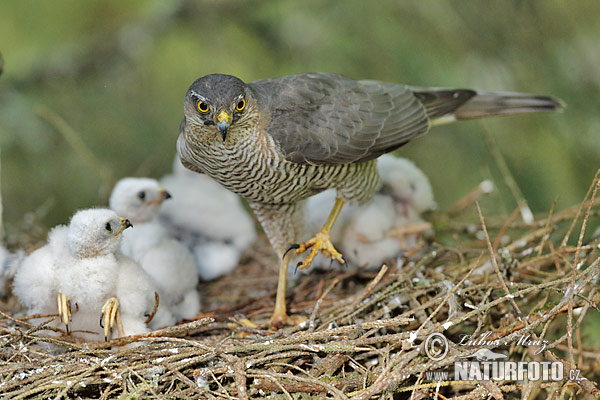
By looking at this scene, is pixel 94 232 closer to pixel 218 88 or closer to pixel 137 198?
pixel 218 88

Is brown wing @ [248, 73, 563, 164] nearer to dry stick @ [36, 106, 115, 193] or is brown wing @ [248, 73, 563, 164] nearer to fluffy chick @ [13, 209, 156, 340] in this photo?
fluffy chick @ [13, 209, 156, 340]

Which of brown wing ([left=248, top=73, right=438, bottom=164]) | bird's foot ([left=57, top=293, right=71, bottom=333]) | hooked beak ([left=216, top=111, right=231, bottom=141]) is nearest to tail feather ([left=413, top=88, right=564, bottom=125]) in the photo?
brown wing ([left=248, top=73, right=438, bottom=164])

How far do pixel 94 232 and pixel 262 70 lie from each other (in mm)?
2294

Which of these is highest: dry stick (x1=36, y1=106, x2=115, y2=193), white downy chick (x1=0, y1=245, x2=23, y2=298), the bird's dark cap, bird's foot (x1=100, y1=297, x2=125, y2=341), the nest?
dry stick (x1=36, y1=106, x2=115, y2=193)

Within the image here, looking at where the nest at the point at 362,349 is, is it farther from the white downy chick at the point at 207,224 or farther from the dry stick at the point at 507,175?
the white downy chick at the point at 207,224

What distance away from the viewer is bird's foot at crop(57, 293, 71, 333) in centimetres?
269

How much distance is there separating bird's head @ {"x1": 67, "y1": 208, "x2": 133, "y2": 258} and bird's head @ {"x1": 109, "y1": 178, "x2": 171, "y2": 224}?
34.6 inches

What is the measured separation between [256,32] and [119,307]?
264cm

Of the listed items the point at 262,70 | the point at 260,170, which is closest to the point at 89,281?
the point at 260,170

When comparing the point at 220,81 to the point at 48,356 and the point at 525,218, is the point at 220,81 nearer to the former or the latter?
the point at 48,356

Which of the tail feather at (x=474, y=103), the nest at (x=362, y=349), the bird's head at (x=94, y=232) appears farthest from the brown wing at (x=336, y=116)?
the bird's head at (x=94, y=232)

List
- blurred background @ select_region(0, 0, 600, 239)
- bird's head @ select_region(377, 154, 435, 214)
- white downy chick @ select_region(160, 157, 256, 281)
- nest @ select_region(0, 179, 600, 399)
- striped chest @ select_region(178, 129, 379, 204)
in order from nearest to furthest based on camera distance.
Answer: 1. nest @ select_region(0, 179, 600, 399)
2. striped chest @ select_region(178, 129, 379, 204)
3. bird's head @ select_region(377, 154, 435, 214)
4. blurred background @ select_region(0, 0, 600, 239)
5. white downy chick @ select_region(160, 157, 256, 281)

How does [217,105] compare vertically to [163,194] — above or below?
below

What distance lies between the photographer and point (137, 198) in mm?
3699
